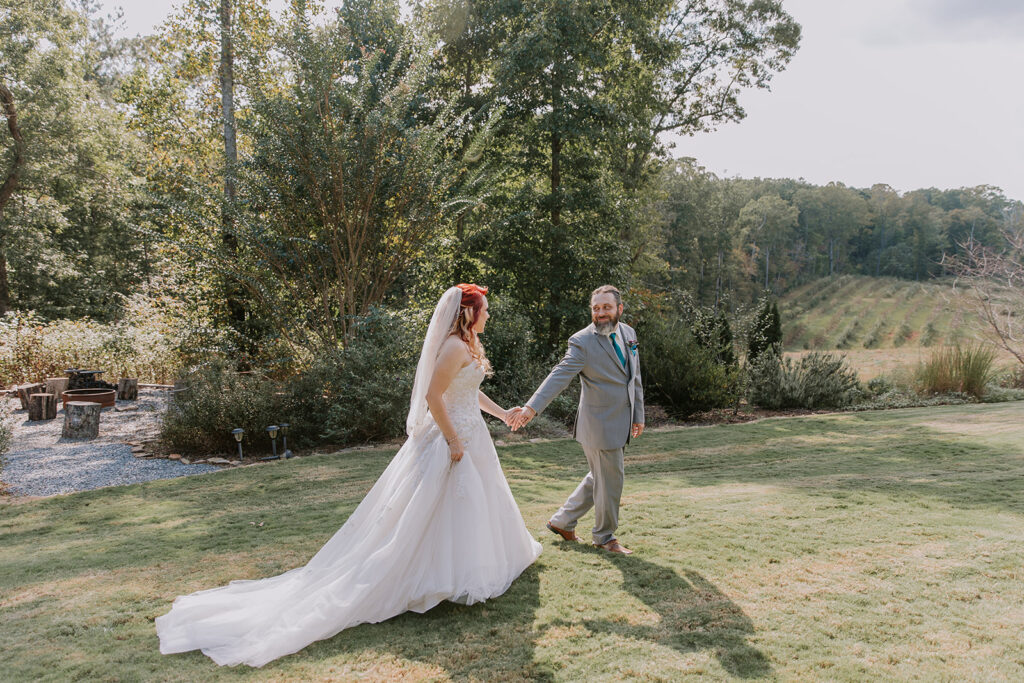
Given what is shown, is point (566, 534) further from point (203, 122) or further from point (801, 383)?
point (203, 122)

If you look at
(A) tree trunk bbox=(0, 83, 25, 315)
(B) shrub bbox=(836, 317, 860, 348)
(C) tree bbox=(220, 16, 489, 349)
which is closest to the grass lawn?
(C) tree bbox=(220, 16, 489, 349)

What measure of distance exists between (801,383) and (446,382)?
11.0 metres

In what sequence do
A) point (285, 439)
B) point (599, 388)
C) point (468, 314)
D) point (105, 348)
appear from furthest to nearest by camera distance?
point (105, 348)
point (285, 439)
point (599, 388)
point (468, 314)

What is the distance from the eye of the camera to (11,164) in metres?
21.9

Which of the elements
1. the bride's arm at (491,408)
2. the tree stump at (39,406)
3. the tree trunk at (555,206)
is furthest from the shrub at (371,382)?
the tree stump at (39,406)

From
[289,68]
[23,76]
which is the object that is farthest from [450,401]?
[23,76]

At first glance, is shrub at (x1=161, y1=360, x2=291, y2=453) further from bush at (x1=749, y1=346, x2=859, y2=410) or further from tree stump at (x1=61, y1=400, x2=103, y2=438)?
bush at (x1=749, y1=346, x2=859, y2=410)

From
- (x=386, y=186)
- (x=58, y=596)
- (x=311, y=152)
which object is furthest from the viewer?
(x=386, y=186)

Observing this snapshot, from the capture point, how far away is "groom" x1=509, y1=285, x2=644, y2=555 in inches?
170

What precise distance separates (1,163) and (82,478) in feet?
66.0

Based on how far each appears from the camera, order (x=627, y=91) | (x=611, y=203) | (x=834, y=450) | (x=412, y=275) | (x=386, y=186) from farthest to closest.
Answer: (x=627, y=91), (x=611, y=203), (x=412, y=275), (x=386, y=186), (x=834, y=450)

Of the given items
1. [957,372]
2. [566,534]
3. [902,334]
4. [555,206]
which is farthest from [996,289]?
[902,334]

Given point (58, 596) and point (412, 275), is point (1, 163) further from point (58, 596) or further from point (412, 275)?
point (58, 596)

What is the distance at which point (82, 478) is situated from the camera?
7676 mm
